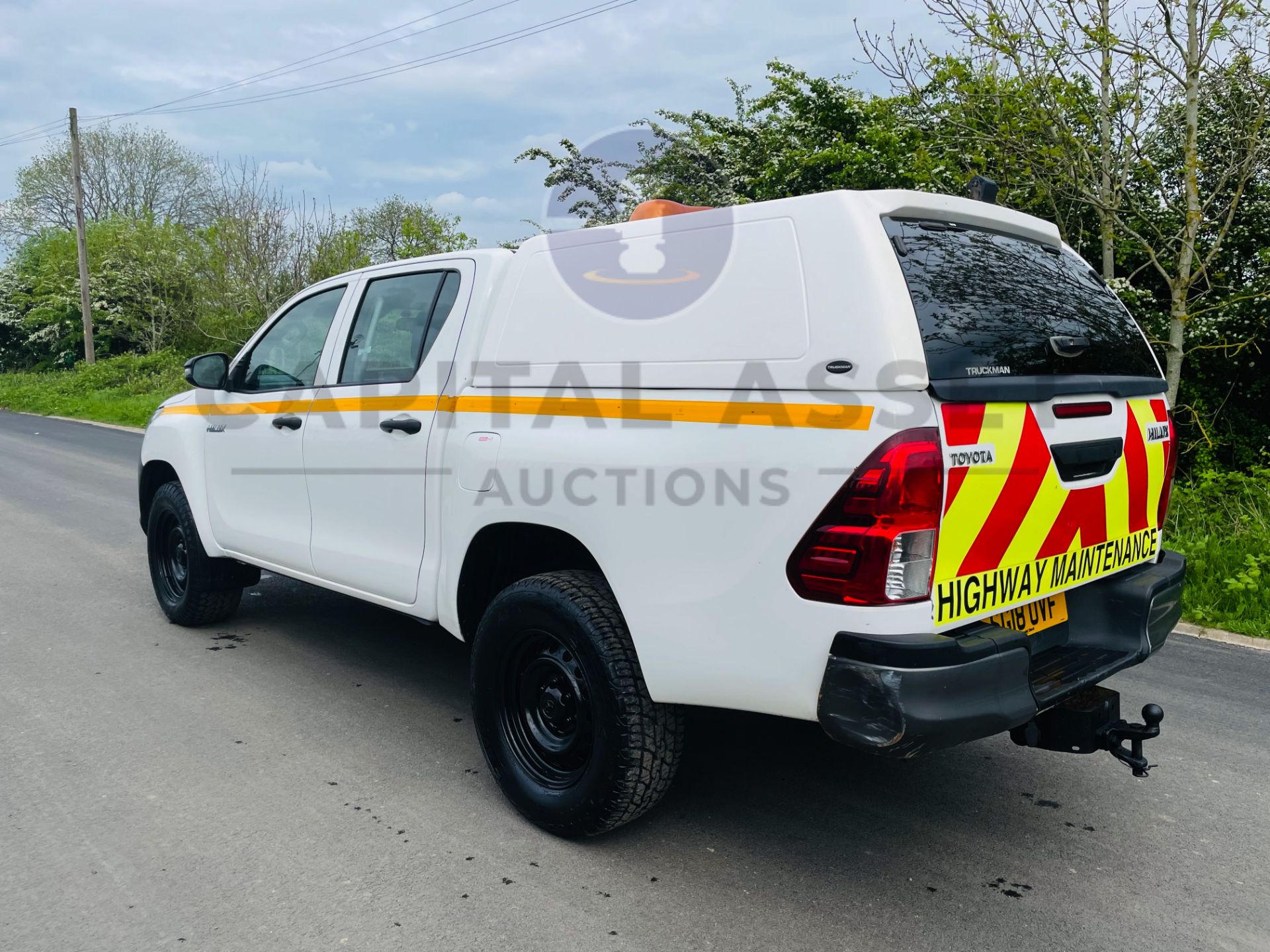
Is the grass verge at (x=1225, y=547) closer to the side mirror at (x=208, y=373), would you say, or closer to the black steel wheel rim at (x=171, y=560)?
the side mirror at (x=208, y=373)

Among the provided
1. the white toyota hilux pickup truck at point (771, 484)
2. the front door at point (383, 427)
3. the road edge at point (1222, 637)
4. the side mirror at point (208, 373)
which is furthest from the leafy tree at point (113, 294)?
the road edge at point (1222, 637)

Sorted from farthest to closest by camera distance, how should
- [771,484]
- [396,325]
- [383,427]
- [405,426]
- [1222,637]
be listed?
[1222,637] → [396,325] → [383,427] → [405,426] → [771,484]

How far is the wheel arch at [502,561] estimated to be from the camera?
3.31m

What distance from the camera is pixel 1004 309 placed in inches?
110

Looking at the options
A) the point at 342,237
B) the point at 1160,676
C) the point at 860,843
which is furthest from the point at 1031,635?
the point at 342,237

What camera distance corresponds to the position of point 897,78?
8430 millimetres

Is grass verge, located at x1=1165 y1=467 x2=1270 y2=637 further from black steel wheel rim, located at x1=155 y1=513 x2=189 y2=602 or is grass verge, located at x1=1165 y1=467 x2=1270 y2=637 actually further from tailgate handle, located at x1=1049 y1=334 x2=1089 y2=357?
black steel wheel rim, located at x1=155 y1=513 x2=189 y2=602

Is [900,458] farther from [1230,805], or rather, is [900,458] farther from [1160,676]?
[1160,676]

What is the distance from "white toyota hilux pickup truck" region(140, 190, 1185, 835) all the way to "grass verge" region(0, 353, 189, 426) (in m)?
18.9

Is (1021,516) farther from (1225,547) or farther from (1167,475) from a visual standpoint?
(1225,547)

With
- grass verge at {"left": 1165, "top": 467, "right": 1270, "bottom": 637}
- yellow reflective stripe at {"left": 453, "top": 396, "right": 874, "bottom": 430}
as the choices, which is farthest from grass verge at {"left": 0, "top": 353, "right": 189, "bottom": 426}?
yellow reflective stripe at {"left": 453, "top": 396, "right": 874, "bottom": 430}

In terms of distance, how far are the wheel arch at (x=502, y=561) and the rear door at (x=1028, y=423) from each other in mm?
1265

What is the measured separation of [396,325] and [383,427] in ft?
1.44

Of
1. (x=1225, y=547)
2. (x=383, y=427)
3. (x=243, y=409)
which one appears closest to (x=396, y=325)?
(x=383, y=427)
